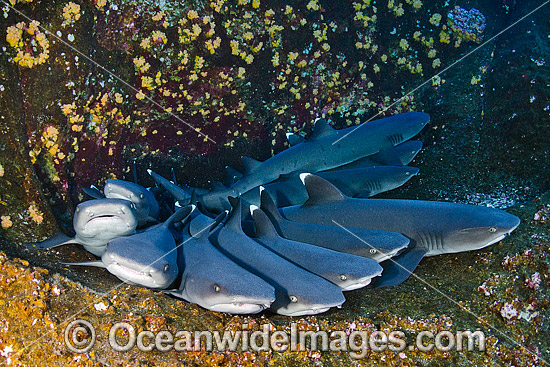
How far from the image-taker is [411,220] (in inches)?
126

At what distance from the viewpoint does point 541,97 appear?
13.9 feet

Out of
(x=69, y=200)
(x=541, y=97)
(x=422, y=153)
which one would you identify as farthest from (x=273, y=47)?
(x=541, y=97)

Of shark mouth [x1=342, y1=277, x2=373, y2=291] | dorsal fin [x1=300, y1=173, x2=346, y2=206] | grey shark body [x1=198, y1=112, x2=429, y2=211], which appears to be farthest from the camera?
grey shark body [x1=198, y1=112, x2=429, y2=211]

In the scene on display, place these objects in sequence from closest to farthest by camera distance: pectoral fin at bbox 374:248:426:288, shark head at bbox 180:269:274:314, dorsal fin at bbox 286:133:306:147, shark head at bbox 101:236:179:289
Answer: shark head at bbox 180:269:274:314 < shark head at bbox 101:236:179:289 < pectoral fin at bbox 374:248:426:288 < dorsal fin at bbox 286:133:306:147

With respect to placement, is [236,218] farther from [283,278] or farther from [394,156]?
[394,156]

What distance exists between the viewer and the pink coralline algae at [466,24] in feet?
16.7

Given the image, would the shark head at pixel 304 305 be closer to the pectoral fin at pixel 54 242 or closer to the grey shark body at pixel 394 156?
the pectoral fin at pixel 54 242

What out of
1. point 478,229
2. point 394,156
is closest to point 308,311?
point 478,229

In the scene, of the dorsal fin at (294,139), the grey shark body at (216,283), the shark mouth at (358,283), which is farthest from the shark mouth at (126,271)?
the dorsal fin at (294,139)

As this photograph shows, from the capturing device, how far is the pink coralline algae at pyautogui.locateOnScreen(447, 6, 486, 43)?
508cm

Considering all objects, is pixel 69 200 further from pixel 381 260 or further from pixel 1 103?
pixel 381 260

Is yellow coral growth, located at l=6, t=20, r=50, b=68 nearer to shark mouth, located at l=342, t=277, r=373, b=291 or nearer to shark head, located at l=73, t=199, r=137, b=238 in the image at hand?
shark head, located at l=73, t=199, r=137, b=238

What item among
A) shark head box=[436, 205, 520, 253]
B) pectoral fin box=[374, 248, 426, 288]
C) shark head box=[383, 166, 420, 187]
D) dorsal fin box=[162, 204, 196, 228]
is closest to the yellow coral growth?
dorsal fin box=[162, 204, 196, 228]

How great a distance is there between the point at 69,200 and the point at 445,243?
3.12 meters
